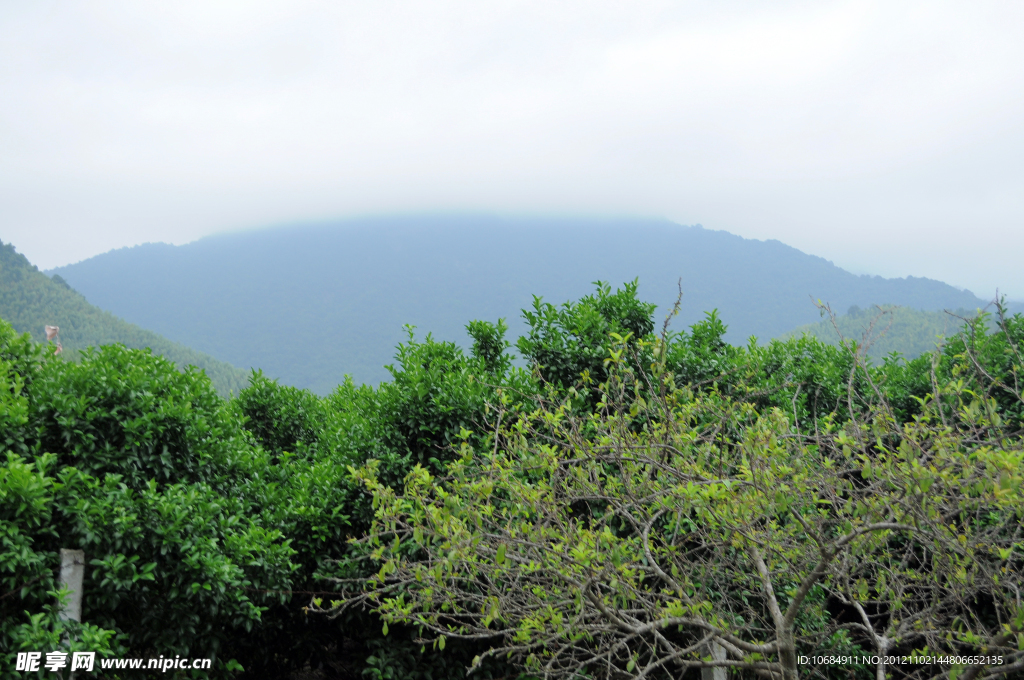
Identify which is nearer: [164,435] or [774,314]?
[164,435]

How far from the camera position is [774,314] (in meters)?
152

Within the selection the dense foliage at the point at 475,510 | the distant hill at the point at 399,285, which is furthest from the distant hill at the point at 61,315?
the distant hill at the point at 399,285

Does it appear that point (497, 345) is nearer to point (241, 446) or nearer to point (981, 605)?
point (241, 446)

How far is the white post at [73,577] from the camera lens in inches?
141

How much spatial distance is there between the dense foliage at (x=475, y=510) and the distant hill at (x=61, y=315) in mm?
49507

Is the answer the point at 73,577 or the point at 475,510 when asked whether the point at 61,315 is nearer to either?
the point at 73,577

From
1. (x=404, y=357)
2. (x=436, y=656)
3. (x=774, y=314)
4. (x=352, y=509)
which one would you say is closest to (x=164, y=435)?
(x=352, y=509)

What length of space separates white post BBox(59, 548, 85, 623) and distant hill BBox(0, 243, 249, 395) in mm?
50386

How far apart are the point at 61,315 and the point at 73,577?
60.8 metres

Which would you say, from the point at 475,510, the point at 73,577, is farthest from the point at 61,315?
the point at 475,510

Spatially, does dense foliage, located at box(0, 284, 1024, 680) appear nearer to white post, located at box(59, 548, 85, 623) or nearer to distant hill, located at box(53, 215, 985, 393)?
white post, located at box(59, 548, 85, 623)

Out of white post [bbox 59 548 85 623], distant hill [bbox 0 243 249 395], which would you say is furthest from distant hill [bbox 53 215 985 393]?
white post [bbox 59 548 85 623]

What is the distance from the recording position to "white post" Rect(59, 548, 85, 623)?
357 centimetres

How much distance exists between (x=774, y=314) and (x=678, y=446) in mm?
161225
